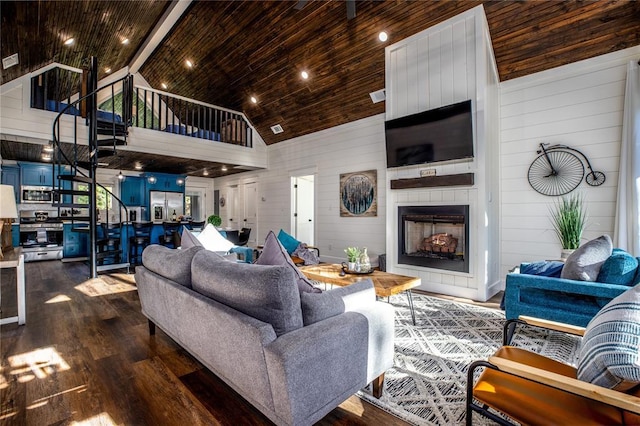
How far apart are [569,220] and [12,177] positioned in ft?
35.8

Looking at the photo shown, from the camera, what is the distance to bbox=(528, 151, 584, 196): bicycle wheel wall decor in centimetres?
399

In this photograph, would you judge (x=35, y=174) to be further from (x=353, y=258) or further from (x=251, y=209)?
(x=353, y=258)

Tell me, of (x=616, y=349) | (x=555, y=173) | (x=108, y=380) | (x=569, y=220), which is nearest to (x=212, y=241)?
(x=108, y=380)

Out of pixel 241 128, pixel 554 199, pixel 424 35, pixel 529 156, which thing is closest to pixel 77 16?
pixel 241 128

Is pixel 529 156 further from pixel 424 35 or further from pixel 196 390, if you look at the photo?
pixel 196 390

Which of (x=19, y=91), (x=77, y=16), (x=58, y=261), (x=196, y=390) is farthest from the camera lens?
(x=58, y=261)

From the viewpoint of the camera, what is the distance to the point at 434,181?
431 centimetres

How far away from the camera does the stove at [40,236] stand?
7.09 meters

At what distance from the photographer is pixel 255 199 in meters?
9.09

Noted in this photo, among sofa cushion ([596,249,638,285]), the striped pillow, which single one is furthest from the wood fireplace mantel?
the striped pillow

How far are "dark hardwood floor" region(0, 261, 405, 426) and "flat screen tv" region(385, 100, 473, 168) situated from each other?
11.3 feet

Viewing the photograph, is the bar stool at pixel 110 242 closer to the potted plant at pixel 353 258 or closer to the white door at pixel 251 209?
the white door at pixel 251 209

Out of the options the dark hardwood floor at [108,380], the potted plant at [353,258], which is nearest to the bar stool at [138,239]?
the dark hardwood floor at [108,380]

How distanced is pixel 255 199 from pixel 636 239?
26.2ft
